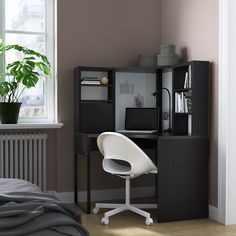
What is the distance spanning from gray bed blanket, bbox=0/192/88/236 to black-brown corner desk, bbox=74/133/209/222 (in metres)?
1.82

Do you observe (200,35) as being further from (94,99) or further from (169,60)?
(94,99)

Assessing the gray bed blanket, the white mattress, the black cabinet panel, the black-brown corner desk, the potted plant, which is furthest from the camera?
the black cabinet panel

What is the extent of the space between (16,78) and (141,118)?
1485 millimetres

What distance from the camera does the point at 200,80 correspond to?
4160 millimetres

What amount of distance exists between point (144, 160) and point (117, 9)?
Result: 206 cm

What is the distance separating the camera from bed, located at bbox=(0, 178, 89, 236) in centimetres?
200

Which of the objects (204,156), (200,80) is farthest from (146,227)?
(200,80)

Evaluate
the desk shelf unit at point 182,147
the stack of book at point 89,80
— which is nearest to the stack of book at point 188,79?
the desk shelf unit at point 182,147

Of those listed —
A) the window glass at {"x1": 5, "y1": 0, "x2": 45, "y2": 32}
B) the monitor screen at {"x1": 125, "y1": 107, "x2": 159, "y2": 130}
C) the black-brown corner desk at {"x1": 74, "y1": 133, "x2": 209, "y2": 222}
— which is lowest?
the black-brown corner desk at {"x1": 74, "y1": 133, "x2": 209, "y2": 222}

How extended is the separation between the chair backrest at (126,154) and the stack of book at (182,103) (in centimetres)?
75

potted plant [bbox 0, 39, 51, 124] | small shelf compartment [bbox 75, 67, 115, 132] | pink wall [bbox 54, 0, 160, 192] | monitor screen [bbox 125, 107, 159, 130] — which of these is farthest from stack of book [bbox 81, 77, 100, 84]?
monitor screen [bbox 125, 107, 159, 130]

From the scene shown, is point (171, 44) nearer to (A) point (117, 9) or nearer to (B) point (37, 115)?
(A) point (117, 9)

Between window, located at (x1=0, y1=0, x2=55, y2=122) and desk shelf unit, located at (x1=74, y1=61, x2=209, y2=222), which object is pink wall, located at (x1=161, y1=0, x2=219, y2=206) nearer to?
desk shelf unit, located at (x1=74, y1=61, x2=209, y2=222)

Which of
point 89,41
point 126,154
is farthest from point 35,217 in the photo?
point 89,41
